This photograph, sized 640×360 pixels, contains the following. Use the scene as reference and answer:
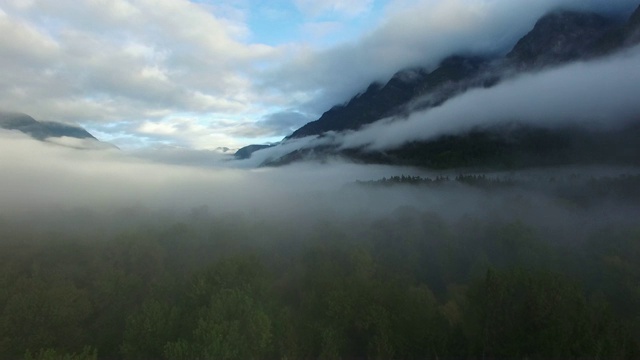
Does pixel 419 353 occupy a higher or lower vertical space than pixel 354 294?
lower

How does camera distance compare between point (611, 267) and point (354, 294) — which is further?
point (611, 267)

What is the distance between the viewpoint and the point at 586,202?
187 meters

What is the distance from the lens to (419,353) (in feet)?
166

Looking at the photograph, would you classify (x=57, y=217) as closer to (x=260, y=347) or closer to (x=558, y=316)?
(x=260, y=347)

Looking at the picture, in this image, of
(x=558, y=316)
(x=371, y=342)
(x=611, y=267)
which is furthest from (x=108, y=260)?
(x=611, y=267)

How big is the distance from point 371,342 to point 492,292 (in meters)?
16.0

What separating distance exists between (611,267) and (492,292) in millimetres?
41652

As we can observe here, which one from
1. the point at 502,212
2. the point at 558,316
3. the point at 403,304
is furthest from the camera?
the point at 502,212

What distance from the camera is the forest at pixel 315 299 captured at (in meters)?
44.8

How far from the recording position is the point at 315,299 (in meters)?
61.2

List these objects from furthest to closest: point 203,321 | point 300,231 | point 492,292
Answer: point 300,231
point 492,292
point 203,321

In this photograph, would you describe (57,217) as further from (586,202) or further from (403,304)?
(586,202)

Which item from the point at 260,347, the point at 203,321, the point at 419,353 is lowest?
the point at 419,353

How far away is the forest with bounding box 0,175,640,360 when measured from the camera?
4484 centimetres
